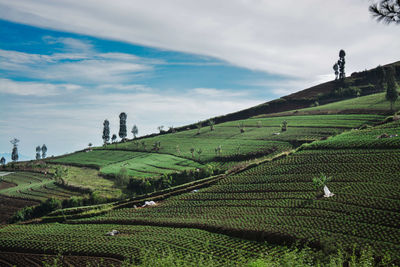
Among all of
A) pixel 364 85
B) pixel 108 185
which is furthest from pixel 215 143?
pixel 364 85

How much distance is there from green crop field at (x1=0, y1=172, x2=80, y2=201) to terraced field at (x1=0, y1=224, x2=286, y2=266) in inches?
1047

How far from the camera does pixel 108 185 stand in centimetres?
10212

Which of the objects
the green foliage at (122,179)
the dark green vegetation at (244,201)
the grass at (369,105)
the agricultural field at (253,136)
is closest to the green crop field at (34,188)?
the dark green vegetation at (244,201)

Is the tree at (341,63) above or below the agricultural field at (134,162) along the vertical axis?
above

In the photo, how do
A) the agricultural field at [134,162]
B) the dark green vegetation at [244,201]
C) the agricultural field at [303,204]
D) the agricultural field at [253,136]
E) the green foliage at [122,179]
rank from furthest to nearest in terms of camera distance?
1. the agricultural field at [253,136]
2. the agricultural field at [134,162]
3. the green foliage at [122,179]
4. the agricultural field at [303,204]
5. the dark green vegetation at [244,201]

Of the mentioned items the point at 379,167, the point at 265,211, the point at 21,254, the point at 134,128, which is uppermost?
the point at 134,128

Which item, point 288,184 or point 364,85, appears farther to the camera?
point 364,85

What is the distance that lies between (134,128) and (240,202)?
134m

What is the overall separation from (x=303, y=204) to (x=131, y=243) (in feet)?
105

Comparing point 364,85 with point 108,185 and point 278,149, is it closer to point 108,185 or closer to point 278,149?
point 278,149

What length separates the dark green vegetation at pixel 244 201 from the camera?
147 feet

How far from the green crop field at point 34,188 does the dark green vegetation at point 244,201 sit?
37.0 inches

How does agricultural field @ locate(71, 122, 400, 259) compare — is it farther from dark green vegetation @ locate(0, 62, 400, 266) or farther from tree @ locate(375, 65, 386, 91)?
tree @ locate(375, 65, 386, 91)

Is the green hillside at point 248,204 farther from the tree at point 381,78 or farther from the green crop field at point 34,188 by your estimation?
the tree at point 381,78
